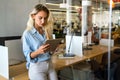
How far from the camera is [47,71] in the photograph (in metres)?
1.58

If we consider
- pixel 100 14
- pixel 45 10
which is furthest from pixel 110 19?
pixel 45 10

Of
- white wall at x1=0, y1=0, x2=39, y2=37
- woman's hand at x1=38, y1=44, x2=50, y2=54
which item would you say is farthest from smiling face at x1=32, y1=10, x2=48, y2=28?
white wall at x1=0, y1=0, x2=39, y2=37

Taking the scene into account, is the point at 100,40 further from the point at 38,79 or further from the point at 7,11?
the point at 38,79

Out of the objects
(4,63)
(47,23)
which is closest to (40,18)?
(47,23)

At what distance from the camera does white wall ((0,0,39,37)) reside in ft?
8.43

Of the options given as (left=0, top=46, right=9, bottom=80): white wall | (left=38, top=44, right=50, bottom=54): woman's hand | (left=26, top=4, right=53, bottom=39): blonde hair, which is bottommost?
(left=0, top=46, right=9, bottom=80): white wall

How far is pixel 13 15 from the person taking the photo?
2.68m

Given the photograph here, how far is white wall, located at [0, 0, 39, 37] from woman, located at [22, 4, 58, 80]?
1.15m

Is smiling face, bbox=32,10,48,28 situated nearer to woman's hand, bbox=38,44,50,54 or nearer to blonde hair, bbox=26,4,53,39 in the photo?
blonde hair, bbox=26,4,53,39

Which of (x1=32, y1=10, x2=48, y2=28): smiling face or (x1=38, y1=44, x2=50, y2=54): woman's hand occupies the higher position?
(x1=32, y1=10, x2=48, y2=28): smiling face

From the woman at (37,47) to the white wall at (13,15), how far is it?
1.15 metres

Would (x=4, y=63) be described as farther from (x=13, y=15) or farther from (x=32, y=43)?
(x=13, y=15)

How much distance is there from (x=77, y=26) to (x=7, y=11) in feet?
9.97

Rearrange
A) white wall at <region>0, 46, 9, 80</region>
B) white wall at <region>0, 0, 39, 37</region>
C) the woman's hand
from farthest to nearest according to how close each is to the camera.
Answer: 1. white wall at <region>0, 0, 39, 37</region>
2. white wall at <region>0, 46, 9, 80</region>
3. the woman's hand
